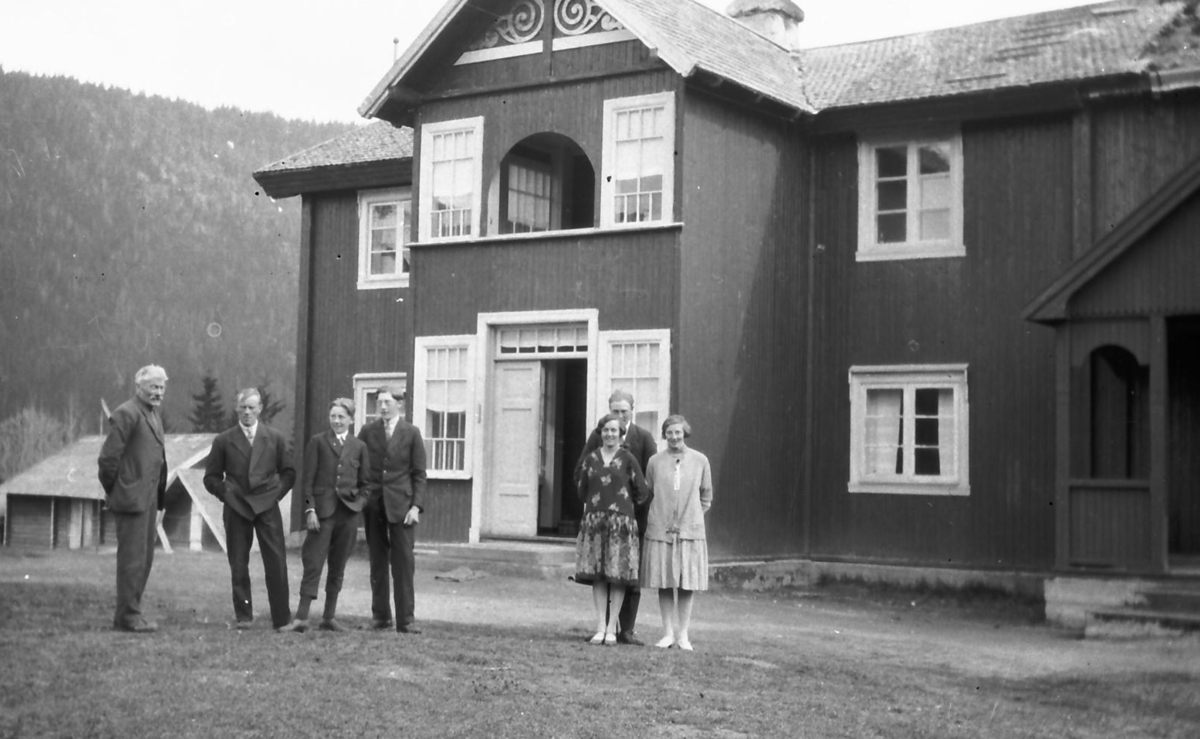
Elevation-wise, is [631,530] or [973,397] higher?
[973,397]

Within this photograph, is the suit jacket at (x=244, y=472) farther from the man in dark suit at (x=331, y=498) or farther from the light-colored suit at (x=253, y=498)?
the man in dark suit at (x=331, y=498)

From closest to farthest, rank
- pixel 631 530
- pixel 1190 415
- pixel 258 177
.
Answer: pixel 631 530 < pixel 1190 415 < pixel 258 177

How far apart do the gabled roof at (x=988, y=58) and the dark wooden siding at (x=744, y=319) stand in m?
1.36

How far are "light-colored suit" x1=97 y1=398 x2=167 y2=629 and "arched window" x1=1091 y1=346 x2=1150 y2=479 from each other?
1112cm

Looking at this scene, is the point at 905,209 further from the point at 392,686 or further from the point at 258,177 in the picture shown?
the point at 392,686

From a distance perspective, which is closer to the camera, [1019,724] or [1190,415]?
[1019,724]

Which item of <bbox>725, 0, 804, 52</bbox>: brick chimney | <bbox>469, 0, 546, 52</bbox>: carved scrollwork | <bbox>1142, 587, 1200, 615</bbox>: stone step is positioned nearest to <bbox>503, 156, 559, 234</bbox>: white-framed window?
<bbox>469, 0, 546, 52</bbox>: carved scrollwork

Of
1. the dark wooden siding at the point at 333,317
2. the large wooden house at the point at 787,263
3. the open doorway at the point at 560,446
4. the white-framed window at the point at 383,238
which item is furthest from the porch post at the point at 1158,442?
the dark wooden siding at the point at 333,317

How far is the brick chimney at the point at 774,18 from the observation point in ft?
84.8

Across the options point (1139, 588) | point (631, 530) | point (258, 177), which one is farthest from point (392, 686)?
point (258, 177)

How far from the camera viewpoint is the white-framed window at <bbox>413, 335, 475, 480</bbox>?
20859 mm

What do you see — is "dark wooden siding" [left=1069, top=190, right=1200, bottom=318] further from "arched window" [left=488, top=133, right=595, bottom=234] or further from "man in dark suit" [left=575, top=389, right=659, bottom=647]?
"arched window" [left=488, top=133, right=595, bottom=234]

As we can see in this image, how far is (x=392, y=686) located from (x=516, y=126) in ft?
38.1

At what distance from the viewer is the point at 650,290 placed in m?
19.4
